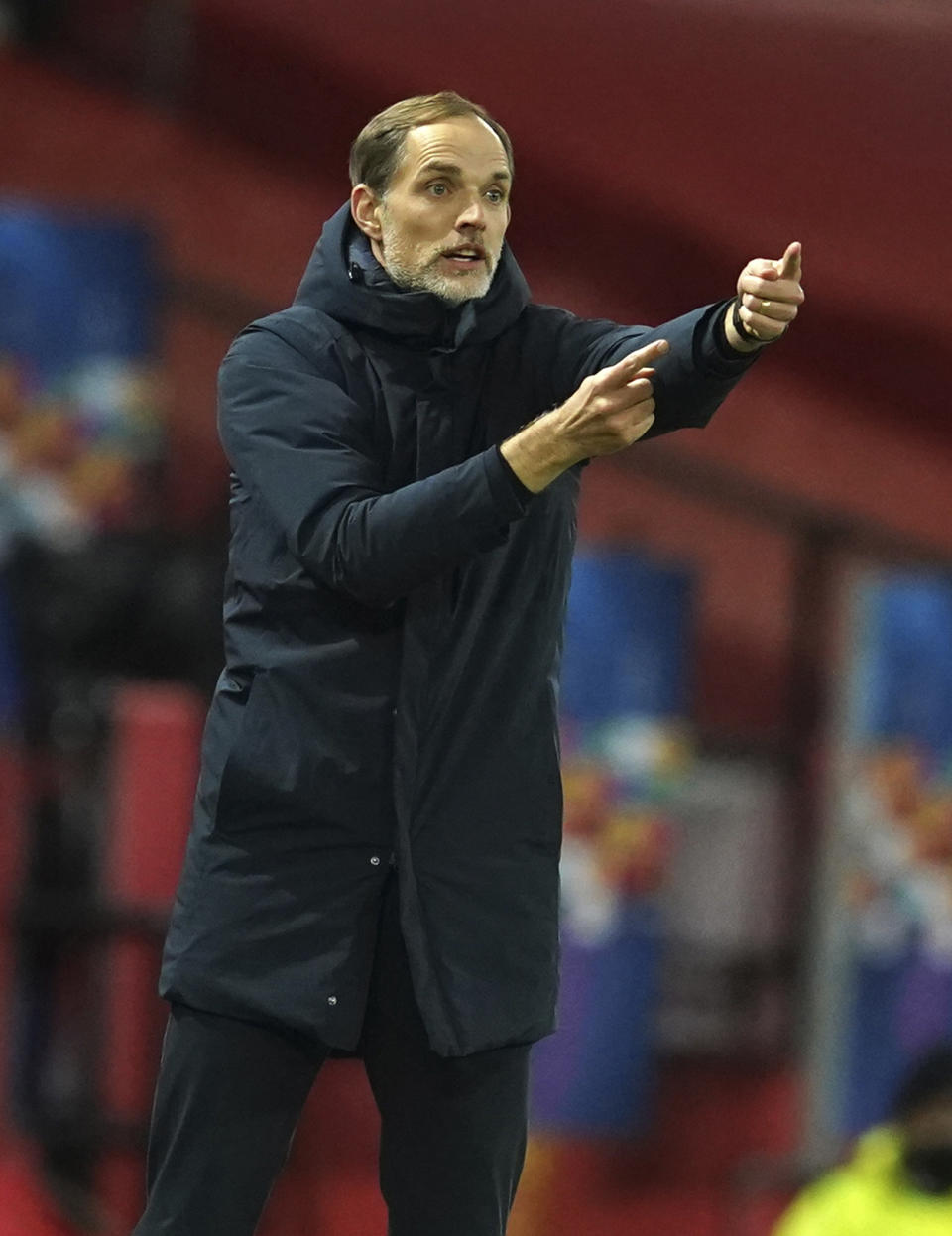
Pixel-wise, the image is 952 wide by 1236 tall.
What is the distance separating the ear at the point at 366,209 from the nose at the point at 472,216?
0.20ft

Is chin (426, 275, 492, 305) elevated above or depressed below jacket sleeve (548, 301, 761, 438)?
above

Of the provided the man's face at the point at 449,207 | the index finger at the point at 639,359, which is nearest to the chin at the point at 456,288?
the man's face at the point at 449,207

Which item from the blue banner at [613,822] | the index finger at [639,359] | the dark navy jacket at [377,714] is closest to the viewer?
the index finger at [639,359]

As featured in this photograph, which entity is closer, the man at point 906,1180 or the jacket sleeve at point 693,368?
the jacket sleeve at point 693,368

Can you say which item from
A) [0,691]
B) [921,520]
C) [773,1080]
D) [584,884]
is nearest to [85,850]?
[0,691]

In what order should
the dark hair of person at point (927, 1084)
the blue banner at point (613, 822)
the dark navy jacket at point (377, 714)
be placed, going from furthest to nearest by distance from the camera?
1. the blue banner at point (613, 822)
2. the dark hair of person at point (927, 1084)
3. the dark navy jacket at point (377, 714)

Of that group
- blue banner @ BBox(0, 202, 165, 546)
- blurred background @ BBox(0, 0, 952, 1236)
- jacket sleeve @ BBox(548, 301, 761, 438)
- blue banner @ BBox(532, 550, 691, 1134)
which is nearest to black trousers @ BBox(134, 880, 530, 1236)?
jacket sleeve @ BBox(548, 301, 761, 438)

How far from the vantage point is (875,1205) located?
115 inches

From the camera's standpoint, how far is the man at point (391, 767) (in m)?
1.33

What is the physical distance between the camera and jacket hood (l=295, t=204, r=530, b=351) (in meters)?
1.37

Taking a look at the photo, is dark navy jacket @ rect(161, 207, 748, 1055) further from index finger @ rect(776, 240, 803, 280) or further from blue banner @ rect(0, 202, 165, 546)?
blue banner @ rect(0, 202, 165, 546)

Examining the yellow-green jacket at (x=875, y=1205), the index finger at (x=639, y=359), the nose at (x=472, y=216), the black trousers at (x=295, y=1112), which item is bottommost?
the yellow-green jacket at (x=875, y=1205)

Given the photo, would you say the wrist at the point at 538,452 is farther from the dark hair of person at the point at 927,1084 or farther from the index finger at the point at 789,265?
the dark hair of person at the point at 927,1084

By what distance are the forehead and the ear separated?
3 centimetres
